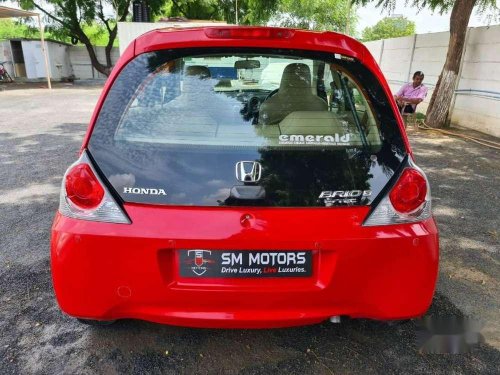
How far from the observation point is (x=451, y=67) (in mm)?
9102

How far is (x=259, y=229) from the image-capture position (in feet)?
6.12

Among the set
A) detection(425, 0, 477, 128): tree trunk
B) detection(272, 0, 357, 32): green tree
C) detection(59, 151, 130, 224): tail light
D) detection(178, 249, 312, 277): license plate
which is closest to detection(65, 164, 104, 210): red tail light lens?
detection(59, 151, 130, 224): tail light

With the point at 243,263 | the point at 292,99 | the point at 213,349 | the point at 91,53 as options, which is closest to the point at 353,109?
the point at 292,99

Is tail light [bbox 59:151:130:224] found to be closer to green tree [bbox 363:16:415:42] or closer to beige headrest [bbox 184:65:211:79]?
beige headrest [bbox 184:65:211:79]

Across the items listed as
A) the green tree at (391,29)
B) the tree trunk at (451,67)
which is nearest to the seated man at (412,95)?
the tree trunk at (451,67)

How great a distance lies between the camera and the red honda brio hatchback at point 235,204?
1.87 metres

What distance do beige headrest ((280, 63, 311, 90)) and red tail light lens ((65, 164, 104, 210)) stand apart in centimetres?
115

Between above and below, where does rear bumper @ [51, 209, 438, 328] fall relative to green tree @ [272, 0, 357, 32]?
below

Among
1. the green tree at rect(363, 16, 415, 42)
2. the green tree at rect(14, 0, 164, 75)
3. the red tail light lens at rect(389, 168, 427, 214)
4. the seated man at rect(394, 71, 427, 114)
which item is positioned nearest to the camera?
the red tail light lens at rect(389, 168, 427, 214)

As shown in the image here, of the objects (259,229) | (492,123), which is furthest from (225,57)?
(492,123)

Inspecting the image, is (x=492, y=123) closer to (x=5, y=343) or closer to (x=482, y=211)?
(x=482, y=211)

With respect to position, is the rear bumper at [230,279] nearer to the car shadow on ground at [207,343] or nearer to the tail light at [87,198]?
the tail light at [87,198]

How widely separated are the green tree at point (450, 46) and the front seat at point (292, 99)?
795 centimetres

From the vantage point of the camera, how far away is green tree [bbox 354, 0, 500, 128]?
340 inches
